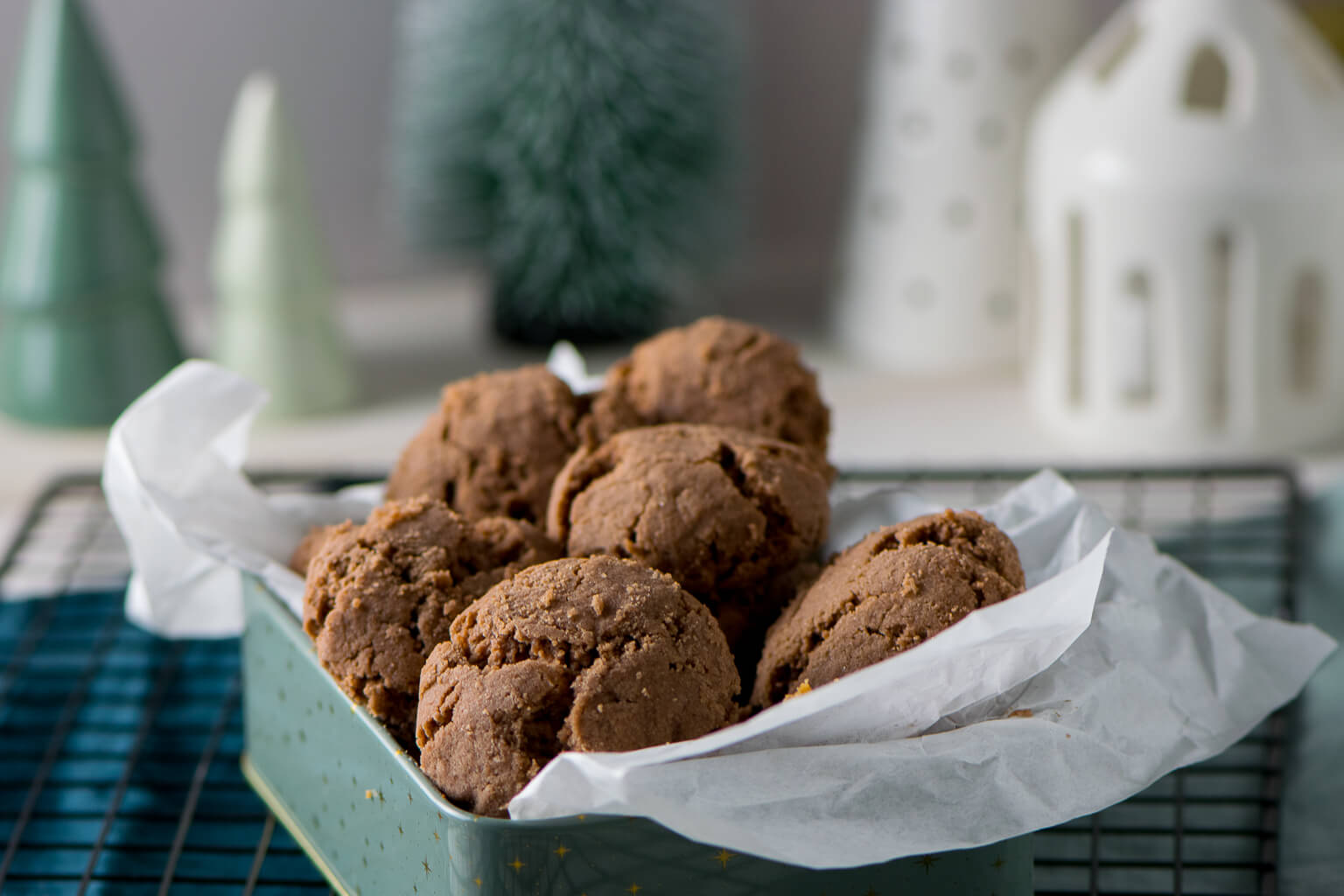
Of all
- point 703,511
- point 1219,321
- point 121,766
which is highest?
point 703,511

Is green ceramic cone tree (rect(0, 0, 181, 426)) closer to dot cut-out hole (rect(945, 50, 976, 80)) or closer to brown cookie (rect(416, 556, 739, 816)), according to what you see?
dot cut-out hole (rect(945, 50, 976, 80))

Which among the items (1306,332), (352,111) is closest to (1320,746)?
(1306,332)

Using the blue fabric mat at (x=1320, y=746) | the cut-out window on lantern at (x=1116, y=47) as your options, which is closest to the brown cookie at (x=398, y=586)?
the blue fabric mat at (x=1320, y=746)

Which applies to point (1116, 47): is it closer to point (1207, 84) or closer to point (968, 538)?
point (1207, 84)

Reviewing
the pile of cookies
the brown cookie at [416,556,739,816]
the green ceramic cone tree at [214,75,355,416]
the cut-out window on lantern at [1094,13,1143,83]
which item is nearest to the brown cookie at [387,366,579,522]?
the pile of cookies

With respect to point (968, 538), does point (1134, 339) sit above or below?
below

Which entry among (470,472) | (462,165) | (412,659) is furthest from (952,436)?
(412,659)
